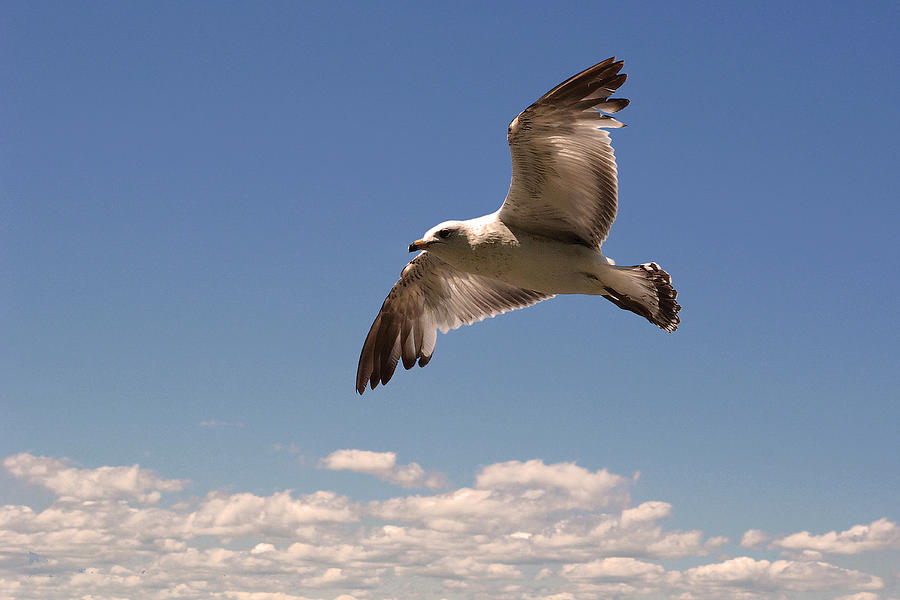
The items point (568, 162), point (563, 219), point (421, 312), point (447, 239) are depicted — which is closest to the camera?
point (568, 162)

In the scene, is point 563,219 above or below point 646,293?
above

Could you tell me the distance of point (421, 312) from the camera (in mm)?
13633

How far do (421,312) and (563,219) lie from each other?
3.46m

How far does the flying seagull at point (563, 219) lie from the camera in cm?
992

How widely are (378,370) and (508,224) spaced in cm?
366

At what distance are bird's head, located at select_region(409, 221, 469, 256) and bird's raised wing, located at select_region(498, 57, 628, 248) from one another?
57cm

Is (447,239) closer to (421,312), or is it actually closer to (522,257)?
(522,257)

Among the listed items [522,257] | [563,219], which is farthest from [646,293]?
[522,257]

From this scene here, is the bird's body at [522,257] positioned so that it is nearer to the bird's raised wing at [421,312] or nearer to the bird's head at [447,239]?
the bird's head at [447,239]

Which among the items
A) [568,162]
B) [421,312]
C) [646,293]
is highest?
[568,162]

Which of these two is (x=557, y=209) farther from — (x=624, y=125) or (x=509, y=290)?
(x=509, y=290)

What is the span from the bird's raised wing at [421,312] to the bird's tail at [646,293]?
7.85 feet

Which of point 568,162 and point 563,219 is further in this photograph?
point 563,219

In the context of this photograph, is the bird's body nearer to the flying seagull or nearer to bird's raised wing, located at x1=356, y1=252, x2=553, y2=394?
the flying seagull
